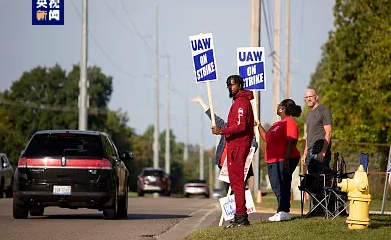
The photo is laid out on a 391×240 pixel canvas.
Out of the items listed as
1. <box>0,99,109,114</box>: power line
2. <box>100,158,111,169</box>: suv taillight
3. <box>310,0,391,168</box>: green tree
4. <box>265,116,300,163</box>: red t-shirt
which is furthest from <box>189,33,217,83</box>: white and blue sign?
<box>0,99,109,114</box>: power line

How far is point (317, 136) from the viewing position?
1847 cm

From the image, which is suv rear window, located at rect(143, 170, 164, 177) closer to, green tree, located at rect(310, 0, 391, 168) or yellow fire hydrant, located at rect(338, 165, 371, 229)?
green tree, located at rect(310, 0, 391, 168)

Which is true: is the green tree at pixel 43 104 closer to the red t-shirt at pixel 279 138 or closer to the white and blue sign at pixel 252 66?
the white and blue sign at pixel 252 66

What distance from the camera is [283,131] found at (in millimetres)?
17578

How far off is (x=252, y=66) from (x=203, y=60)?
2.37 metres

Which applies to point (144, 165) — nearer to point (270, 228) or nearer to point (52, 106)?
point (52, 106)

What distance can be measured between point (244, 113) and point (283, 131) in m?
2.28

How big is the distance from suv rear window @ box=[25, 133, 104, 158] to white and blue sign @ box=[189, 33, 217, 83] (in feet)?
12.8

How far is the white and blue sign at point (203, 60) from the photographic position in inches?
689

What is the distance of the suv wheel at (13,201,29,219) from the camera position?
2056 cm

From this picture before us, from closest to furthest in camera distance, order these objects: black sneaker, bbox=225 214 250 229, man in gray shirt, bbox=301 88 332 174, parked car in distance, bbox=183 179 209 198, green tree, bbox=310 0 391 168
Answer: black sneaker, bbox=225 214 250 229, man in gray shirt, bbox=301 88 332 174, green tree, bbox=310 0 391 168, parked car in distance, bbox=183 179 209 198

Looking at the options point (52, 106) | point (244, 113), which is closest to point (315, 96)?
point (244, 113)

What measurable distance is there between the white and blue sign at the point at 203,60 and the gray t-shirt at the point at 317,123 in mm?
2049

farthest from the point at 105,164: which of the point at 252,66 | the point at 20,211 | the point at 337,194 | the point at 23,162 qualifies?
the point at 337,194
